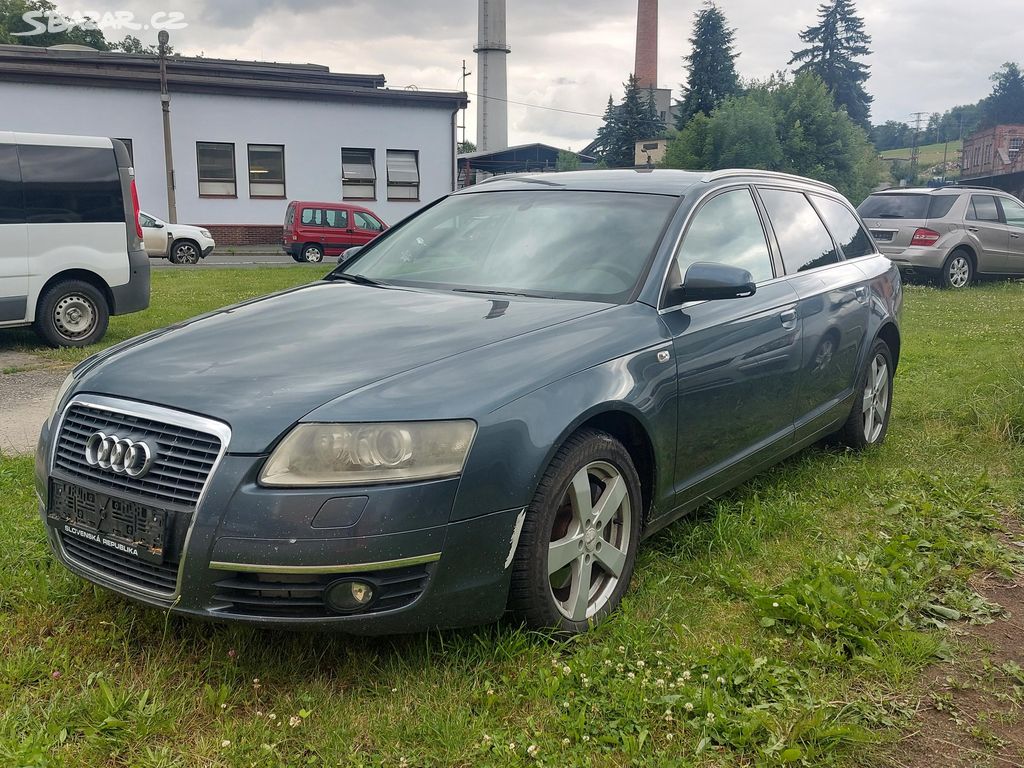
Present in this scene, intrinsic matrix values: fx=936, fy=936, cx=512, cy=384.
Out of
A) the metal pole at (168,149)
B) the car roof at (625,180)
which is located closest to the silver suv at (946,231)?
the car roof at (625,180)

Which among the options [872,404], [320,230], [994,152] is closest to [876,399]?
[872,404]

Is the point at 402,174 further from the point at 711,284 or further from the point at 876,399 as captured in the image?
the point at 711,284

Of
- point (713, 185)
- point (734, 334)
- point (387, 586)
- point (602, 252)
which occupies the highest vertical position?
point (713, 185)

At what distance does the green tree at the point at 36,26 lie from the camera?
5391 centimetres

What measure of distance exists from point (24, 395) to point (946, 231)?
13358mm

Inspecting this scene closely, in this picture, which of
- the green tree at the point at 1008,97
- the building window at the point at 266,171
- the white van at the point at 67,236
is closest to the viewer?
the white van at the point at 67,236

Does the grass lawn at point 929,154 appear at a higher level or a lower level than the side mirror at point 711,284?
higher

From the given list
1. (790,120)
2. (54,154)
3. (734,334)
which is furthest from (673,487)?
(790,120)

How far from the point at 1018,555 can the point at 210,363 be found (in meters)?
3.36

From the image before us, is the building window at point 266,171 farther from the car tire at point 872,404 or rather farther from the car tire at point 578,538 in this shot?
the car tire at point 578,538

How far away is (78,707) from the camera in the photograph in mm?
2623

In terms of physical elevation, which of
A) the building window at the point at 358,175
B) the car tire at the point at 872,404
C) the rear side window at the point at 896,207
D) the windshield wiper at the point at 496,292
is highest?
the building window at the point at 358,175

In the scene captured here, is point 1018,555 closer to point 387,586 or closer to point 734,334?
point 734,334

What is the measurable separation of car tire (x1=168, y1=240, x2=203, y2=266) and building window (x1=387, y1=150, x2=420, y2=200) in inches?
428
